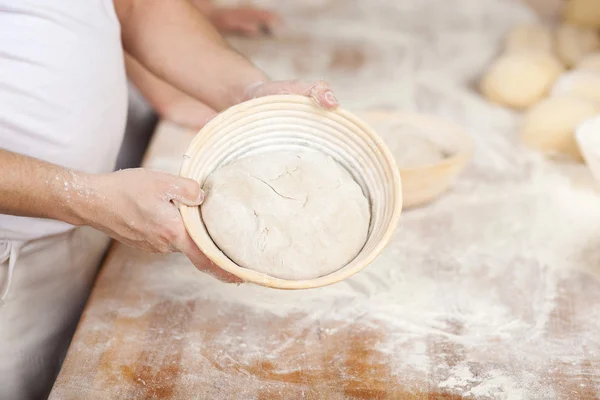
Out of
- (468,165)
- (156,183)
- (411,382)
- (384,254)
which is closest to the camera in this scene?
(156,183)

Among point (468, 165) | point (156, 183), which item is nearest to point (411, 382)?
point (156, 183)

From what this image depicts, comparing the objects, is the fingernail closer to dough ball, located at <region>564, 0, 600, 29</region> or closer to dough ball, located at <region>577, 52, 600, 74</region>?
dough ball, located at <region>577, 52, 600, 74</region>

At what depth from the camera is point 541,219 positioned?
1.58 metres

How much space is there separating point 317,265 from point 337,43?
146 cm

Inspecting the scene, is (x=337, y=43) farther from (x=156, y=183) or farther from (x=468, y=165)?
(x=156, y=183)

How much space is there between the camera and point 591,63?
1.96 m

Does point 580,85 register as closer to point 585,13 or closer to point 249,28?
point 585,13

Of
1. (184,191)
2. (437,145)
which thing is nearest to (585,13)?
(437,145)

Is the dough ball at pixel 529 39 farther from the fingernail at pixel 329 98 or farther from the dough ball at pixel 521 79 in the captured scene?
the fingernail at pixel 329 98

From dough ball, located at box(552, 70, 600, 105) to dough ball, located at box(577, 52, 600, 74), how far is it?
0.03 m

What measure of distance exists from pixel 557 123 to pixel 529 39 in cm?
55

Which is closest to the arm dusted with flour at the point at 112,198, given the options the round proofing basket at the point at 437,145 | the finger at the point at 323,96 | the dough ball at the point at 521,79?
the finger at the point at 323,96

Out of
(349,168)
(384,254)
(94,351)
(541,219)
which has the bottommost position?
(94,351)

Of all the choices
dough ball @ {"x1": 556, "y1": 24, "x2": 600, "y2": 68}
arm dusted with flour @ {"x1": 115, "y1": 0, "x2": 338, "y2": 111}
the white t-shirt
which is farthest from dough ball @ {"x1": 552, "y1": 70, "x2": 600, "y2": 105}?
the white t-shirt
